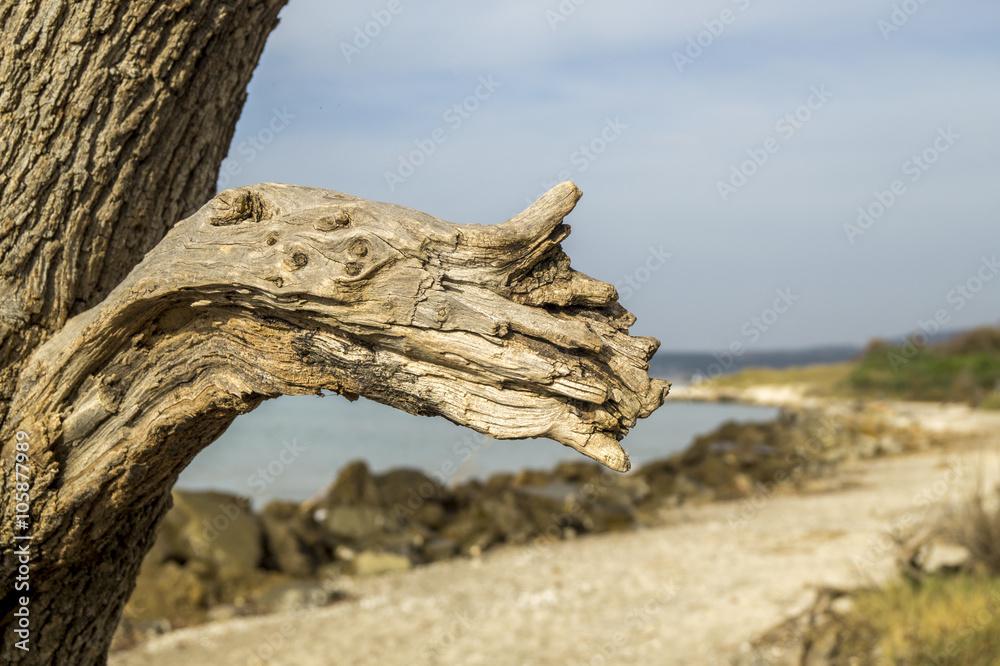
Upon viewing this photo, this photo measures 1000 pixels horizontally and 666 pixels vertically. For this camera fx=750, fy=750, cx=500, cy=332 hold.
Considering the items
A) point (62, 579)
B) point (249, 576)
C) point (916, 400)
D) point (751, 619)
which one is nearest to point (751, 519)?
point (751, 619)

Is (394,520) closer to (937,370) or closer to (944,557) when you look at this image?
(944,557)

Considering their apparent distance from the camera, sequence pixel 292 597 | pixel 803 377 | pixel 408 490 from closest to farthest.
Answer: pixel 292 597 → pixel 408 490 → pixel 803 377

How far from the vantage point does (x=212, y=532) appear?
8188 millimetres

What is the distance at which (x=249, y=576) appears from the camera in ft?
25.7

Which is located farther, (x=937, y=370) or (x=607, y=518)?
(x=937, y=370)

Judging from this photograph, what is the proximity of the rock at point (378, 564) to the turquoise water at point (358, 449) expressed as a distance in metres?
3.93

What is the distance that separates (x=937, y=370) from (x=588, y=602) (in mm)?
25179

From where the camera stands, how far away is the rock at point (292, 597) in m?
7.30

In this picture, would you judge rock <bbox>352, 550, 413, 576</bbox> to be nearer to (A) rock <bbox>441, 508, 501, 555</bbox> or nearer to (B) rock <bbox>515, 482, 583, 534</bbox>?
(A) rock <bbox>441, 508, 501, 555</bbox>

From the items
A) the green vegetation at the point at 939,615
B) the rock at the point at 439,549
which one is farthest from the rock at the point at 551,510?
the green vegetation at the point at 939,615

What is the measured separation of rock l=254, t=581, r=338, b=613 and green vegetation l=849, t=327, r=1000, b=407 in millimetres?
20608

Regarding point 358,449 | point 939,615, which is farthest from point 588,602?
point 358,449

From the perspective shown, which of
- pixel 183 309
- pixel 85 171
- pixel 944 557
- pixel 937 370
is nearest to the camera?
pixel 183 309

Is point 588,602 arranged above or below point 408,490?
below
